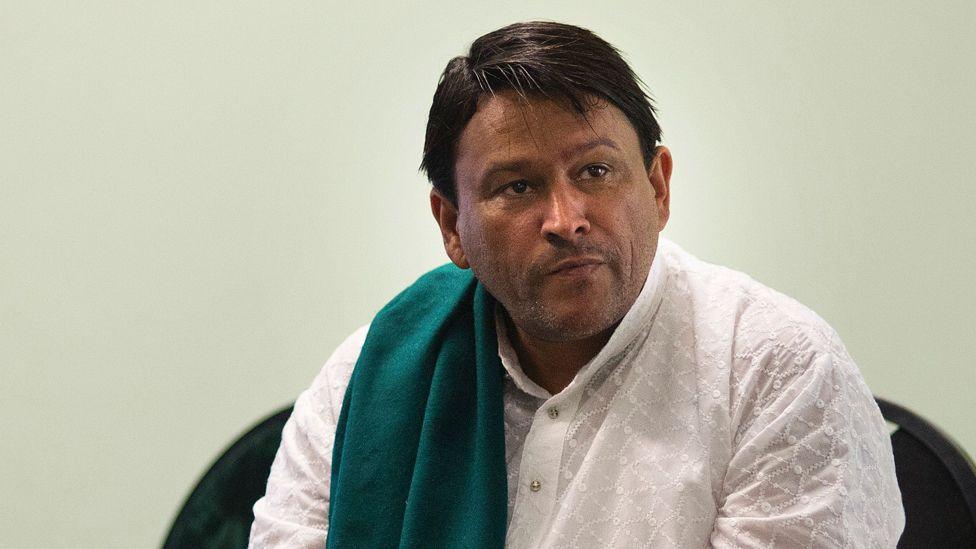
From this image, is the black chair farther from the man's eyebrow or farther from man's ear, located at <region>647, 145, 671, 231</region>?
the man's eyebrow

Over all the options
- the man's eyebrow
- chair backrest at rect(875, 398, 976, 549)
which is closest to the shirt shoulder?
the man's eyebrow

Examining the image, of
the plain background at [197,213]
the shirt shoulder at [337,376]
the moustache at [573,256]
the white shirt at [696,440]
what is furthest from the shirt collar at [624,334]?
the plain background at [197,213]

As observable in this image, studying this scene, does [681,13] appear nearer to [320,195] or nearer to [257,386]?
[320,195]

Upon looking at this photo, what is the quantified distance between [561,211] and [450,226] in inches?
10.2

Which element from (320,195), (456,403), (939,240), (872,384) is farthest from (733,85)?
(456,403)

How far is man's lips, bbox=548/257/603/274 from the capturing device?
119 cm

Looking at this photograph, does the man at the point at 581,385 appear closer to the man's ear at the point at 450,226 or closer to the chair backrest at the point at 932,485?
the man's ear at the point at 450,226

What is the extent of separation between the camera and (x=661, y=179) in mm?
1331

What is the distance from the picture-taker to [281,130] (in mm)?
2182

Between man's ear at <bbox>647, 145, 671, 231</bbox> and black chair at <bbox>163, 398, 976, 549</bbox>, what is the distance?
441 millimetres

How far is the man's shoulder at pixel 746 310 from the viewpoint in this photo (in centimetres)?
119

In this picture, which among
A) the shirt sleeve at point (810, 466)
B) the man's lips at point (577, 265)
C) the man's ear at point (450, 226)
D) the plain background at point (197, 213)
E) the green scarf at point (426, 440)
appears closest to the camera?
the shirt sleeve at point (810, 466)

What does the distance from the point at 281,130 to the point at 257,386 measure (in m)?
0.52

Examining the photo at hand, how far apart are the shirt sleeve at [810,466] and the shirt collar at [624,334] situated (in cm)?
16
